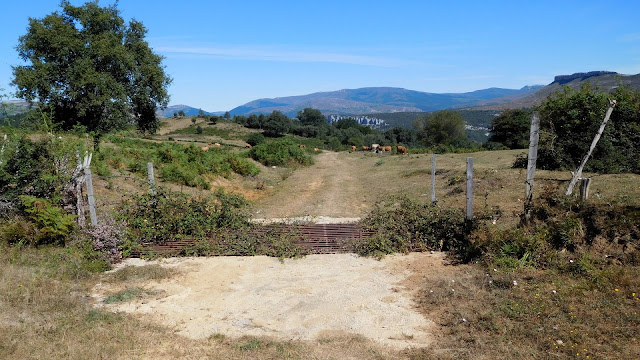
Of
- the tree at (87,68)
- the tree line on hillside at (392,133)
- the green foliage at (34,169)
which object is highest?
the tree at (87,68)

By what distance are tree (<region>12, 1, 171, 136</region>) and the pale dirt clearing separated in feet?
33.1

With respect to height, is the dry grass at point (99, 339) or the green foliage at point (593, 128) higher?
the green foliage at point (593, 128)

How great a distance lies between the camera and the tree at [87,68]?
1463cm

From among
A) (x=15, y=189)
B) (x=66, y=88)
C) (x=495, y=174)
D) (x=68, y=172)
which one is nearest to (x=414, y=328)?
(x=68, y=172)

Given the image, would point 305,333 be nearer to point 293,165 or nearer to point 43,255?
point 43,255

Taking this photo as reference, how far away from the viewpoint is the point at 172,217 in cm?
880

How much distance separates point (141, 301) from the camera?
6.11 meters

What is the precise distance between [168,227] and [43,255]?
87.2 inches

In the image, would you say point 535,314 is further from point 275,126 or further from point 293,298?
point 275,126

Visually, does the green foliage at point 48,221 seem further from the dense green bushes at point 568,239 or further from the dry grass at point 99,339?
the dense green bushes at point 568,239

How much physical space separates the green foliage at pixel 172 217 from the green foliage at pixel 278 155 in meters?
16.1

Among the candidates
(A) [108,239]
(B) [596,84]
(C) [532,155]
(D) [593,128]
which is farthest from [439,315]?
(B) [596,84]

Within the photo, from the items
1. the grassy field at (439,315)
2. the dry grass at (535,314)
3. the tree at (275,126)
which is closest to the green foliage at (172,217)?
the grassy field at (439,315)

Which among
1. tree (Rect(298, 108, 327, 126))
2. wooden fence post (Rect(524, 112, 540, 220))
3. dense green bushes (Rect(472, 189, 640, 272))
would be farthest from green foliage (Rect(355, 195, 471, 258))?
tree (Rect(298, 108, 327, 126))
